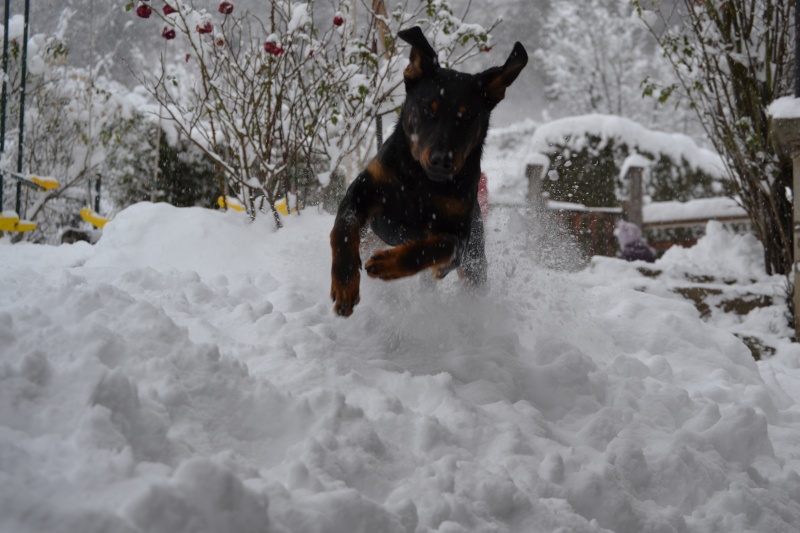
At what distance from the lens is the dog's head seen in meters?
2.62

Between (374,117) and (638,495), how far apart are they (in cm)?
328

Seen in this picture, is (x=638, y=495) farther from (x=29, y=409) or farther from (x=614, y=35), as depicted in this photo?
(x=614, y=35)

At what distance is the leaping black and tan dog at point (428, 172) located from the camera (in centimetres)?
260

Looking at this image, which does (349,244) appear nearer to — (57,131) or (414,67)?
(414,67)

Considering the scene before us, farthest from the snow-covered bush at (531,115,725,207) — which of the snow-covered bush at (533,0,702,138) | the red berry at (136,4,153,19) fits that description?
the red berry at (136,4,153,19)

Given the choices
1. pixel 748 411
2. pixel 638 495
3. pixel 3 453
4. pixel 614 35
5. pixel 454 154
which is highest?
pixel 614 35

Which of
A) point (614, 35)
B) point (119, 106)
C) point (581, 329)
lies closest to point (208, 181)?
point (119, 106)

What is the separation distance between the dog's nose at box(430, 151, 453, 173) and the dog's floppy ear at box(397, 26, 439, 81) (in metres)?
0.60

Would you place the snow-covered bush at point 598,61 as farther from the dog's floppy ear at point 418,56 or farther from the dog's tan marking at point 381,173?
the dog's tan marking at point 381,173

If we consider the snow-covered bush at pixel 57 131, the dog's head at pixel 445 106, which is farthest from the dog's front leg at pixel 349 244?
the snow-covered bush at pixel 57 131

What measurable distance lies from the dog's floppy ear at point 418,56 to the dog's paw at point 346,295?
107 cm

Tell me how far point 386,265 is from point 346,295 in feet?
0.65

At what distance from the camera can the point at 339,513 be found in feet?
4.23

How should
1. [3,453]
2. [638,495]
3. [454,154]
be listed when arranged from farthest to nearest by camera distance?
1. [454,154]
2. [638,495]
3. [3,453]
